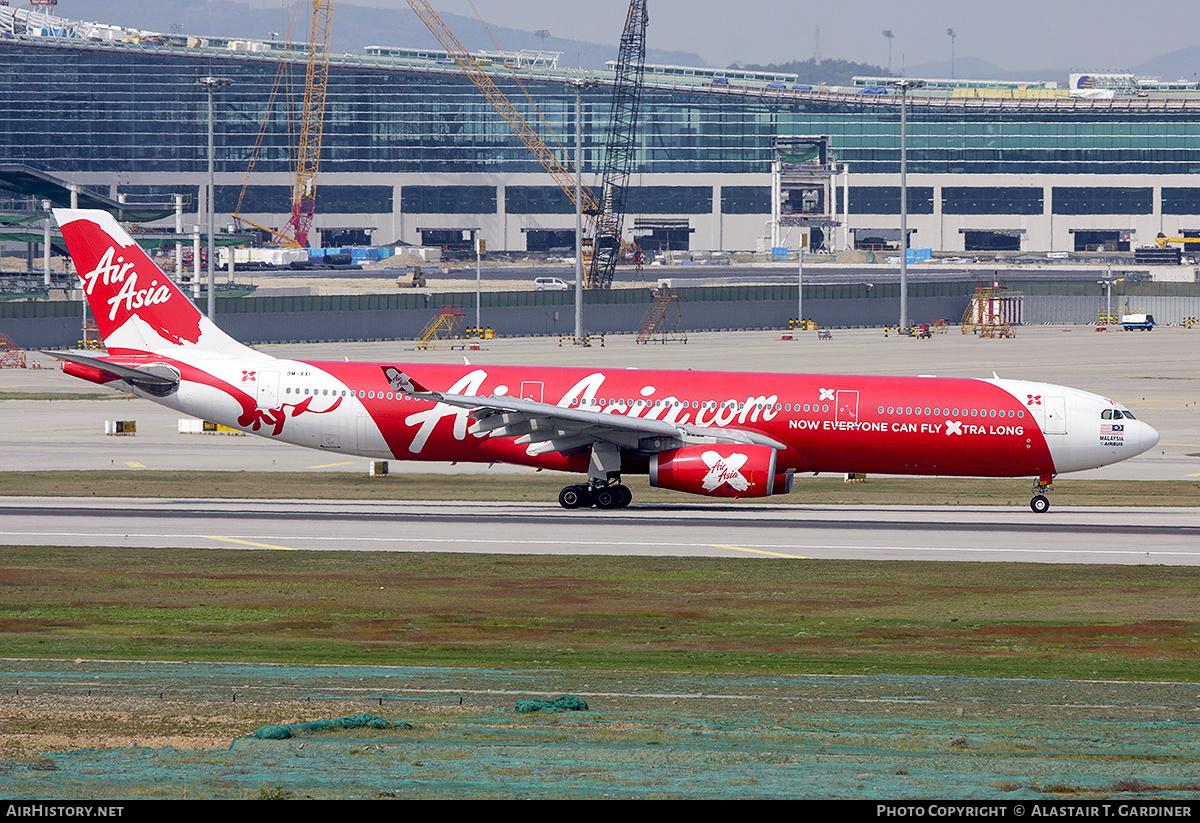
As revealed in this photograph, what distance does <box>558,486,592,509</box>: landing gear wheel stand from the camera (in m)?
44.8

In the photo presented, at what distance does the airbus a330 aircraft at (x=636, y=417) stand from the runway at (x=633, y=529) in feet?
5.44

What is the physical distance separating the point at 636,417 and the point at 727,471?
152 inches

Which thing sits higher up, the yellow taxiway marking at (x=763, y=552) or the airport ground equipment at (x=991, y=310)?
the airport ground equipment at (x=991, y=310)

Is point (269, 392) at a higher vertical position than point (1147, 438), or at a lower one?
higher

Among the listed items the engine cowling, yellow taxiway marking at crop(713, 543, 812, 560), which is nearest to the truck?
the engine cowling

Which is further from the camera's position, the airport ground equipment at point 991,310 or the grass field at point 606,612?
the airport ground equipment at point 991,310

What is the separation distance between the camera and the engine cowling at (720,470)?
4247 centimetres

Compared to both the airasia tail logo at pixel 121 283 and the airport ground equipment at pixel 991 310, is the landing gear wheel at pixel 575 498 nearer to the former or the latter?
the airasia tail logo at pixel 121 283

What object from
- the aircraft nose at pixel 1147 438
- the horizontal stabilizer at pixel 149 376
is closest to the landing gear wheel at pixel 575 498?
the horizontal stabilizer at pixel 149 376

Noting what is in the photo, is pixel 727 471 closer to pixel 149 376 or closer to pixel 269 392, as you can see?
pixel 269 392

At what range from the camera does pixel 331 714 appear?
17.5m

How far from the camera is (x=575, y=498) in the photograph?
44.8 meters

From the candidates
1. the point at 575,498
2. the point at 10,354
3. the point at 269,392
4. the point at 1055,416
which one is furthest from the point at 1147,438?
the point at 10,354

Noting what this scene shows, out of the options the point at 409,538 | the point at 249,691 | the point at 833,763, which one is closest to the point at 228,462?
the point at 409,538
